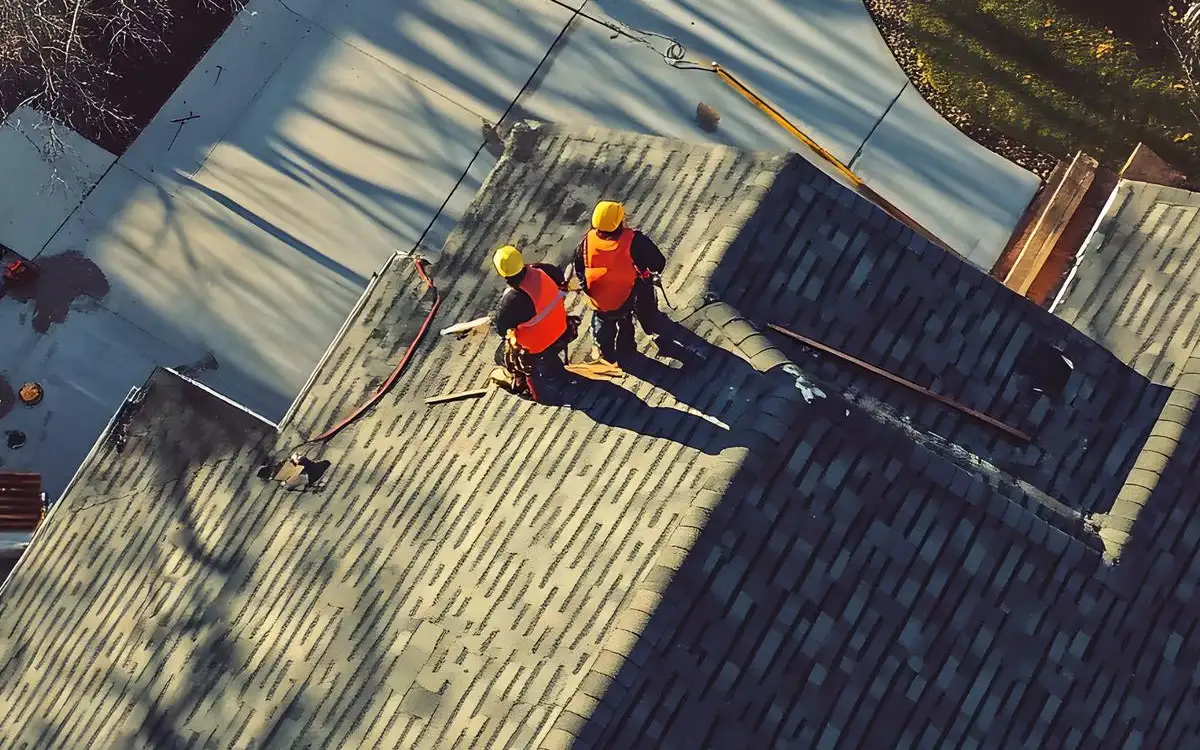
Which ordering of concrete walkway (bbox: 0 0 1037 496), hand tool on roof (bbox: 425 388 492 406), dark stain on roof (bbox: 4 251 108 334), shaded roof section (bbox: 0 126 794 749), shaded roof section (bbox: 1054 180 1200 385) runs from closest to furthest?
1. shaded roof section (bbox: 0 126 794 749)
2. hand tool on roof (bbox: 425 388 492 406)
3. shaded roof section (bbox: 1054 180 1200 385)
4. concrete walkway (bbox: 0 0 1037 496)
5. dark stain on roof (bbox: 4 251 108 334)

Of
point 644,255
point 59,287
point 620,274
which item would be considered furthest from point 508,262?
point 59,287

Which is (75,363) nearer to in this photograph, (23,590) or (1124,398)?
(23,590)

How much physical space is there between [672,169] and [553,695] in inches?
260

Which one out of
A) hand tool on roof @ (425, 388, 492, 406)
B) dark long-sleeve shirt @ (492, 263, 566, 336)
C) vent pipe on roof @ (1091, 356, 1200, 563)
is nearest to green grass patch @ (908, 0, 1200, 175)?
vent pipe on roof @ (1091, 356, 1200, 563)

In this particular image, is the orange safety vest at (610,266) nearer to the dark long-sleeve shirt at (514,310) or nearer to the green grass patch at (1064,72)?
the dark long-sleeve shirt at (514,310)

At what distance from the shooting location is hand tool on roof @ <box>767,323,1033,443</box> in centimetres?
1032

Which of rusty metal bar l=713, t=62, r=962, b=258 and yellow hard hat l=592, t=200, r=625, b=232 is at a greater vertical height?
rusty metal bar l=713, t=62, r=962, b=258

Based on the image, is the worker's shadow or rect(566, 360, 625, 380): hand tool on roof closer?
the worker's shadow

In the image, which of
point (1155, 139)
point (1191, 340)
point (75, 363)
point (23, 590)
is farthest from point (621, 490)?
point (1155, 139)

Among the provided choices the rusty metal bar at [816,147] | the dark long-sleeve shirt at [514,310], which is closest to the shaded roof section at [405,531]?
the dark long-sleeve shirt at [514,310]

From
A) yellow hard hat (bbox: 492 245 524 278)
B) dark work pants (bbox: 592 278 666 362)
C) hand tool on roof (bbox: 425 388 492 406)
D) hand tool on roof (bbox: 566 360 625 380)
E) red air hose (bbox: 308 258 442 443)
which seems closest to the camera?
yellow hard hat (bbox: 492 245 524 278)

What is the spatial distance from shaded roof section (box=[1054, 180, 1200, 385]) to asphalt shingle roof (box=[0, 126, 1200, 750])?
82 cm

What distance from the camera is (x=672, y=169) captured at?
38.9 feet

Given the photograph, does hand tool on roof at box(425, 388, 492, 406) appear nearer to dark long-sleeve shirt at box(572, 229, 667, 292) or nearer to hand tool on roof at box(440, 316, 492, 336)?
hand tool on roof at box(440, 316, 492, 336)
